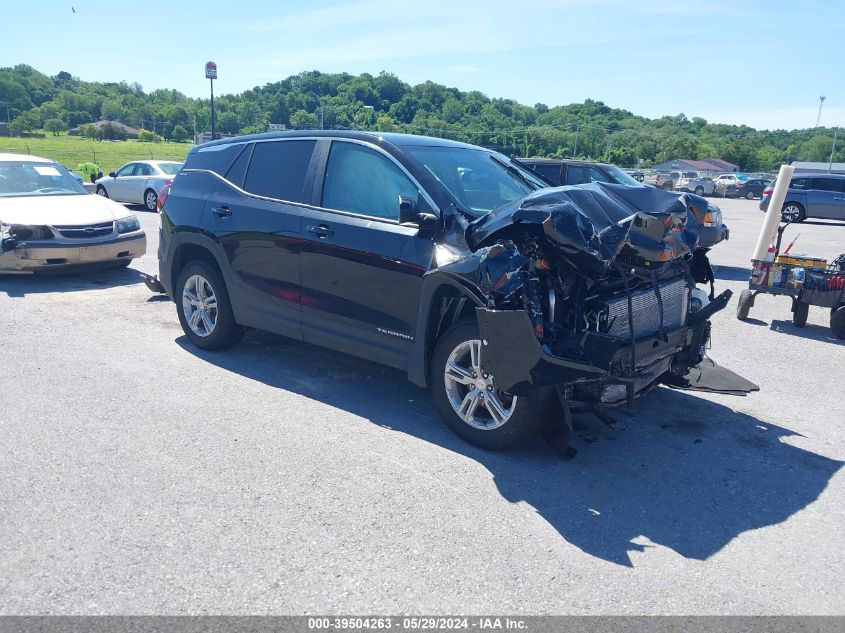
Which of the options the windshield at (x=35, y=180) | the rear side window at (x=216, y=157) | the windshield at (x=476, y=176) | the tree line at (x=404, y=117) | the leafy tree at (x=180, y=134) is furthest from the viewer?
the leafy tree at (x=180, y=134)

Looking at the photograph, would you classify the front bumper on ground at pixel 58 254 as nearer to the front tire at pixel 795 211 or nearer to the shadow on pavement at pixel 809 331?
the shadow on pavement at pixel 809 331

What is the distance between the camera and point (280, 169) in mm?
5805

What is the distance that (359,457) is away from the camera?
169 inches

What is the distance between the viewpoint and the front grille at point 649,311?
4164 mm

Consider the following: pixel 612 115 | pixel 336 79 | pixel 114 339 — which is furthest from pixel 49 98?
pixel 114 339

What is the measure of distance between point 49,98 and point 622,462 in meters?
126

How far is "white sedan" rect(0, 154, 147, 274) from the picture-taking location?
8.77 metres

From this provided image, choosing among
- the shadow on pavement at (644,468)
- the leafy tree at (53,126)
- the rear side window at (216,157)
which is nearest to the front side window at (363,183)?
the rear side window at (216,157)

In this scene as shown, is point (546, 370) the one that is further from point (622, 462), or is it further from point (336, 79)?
point (336, 79)

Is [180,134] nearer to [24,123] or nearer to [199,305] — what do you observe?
[24,123]

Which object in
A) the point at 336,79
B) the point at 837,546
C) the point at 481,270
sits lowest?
the point at 837,546

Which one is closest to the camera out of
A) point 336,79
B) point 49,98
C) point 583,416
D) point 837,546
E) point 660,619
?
point 660,619

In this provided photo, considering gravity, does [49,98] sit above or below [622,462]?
above

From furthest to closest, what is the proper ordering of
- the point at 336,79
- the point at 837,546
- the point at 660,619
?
the point at 336,79 → the point at 837,546 → the point at 660,619
